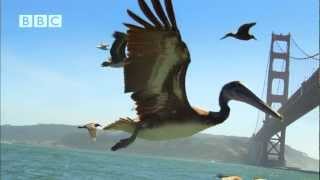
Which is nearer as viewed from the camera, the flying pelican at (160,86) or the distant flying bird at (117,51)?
the flying pelican at (160,86)

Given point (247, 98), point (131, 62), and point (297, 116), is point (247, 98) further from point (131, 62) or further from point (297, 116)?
point (297, 116)

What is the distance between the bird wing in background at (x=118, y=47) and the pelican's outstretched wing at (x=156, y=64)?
19 centimetres

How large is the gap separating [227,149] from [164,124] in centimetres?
16953

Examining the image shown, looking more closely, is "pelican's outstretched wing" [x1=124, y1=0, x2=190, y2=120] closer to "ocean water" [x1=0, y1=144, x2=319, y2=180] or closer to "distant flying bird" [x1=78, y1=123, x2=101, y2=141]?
"distant flying bird" [x1=78, y1=123, x2=101, y2=141]

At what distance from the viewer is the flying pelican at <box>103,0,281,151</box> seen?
9.62 feet

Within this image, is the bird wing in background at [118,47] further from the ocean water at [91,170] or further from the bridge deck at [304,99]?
the bridge deck at [304,99]

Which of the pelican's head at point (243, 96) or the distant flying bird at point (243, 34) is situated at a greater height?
the distant flying bird at point (243, 34)

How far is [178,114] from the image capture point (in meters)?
3.06

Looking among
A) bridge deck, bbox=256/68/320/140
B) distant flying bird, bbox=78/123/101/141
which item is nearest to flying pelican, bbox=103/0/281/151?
distant flying bird, bbox=78/123/101/141

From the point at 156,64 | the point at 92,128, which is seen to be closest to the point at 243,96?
the point at 156,64

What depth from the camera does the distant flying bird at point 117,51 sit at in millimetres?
3236

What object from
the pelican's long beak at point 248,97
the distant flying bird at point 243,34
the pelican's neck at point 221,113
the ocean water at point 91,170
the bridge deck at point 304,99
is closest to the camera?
the pelican's long beak at point 248,97

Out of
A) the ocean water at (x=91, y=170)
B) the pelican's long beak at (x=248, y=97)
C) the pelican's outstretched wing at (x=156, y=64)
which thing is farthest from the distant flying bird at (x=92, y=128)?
the ocean water at (x=91, y=170)

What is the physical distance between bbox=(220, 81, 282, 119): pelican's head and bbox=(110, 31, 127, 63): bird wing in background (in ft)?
1.89
